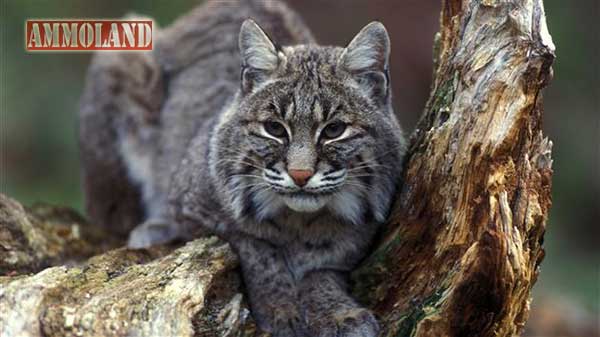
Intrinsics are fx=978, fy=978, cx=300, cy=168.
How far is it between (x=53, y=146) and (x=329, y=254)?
705 cm

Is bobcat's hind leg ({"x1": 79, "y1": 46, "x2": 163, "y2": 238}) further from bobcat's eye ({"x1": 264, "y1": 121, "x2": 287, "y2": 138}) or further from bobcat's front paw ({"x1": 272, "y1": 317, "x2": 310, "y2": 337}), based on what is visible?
bobcat's front paw ({"x1": 272, "y1": 317, "x2": 310, "y2": 337})

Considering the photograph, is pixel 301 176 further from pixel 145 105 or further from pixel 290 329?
pixel 145 105

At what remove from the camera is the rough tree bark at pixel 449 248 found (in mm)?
4340

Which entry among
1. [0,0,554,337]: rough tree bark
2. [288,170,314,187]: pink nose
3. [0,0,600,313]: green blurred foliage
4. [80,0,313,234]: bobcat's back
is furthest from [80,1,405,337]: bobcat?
[0,0,600,313]: green blurred foliage

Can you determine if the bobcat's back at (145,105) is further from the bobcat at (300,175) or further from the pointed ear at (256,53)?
the pointed ear at (256,53)

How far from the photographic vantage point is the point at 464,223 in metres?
4.57

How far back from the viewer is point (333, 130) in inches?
197

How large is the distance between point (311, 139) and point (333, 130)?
0.16m

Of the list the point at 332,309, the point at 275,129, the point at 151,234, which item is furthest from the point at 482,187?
the point at 151,234

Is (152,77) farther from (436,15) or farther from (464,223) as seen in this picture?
(436,15)

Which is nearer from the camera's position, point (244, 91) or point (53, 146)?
point (244, 91)

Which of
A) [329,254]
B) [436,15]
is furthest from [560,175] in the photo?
[329,254]

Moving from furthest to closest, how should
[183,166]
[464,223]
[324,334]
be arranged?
1. [183,166]
2. [324,334]
3. [464,223]

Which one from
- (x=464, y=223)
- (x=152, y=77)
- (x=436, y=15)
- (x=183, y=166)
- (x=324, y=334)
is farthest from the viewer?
(x=436, y=15)
